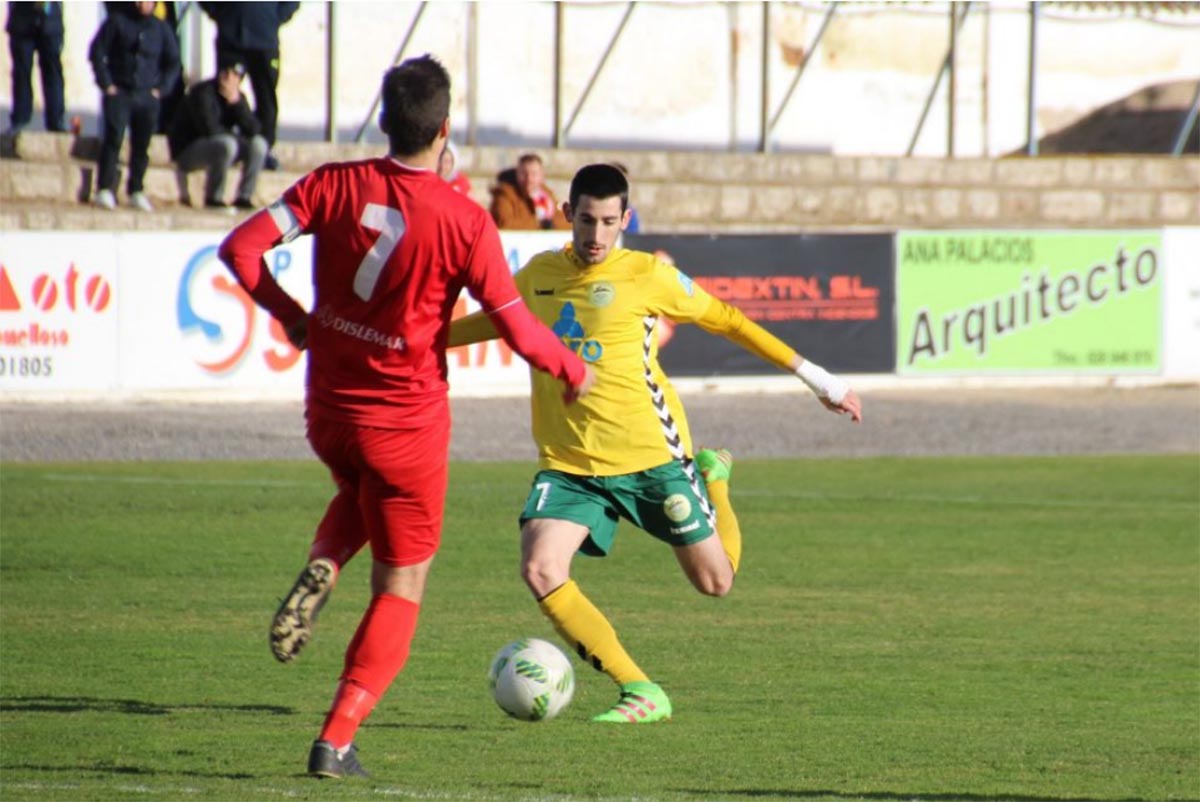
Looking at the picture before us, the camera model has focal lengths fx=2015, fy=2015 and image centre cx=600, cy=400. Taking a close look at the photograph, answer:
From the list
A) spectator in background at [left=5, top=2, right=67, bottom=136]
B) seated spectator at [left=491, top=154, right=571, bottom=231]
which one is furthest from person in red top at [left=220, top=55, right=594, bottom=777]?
spectator in background at [left=5, top=2, right=67, bottom=136]

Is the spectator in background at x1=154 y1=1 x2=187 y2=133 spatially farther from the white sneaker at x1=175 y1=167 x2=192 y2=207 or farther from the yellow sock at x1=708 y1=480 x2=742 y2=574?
the yellow sock at x1=708 y1=480 x2=742 y2=574

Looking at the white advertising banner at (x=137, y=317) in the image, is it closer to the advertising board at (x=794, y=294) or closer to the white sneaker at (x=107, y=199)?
the white sneaker at (x=107, y=199)

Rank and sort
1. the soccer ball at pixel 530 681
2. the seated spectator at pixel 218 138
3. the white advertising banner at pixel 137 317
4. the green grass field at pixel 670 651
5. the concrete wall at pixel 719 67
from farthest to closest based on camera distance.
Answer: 1. the concrete wall at pixel 719 67
2. the seated spectator at pixel 218 138
3. the white advertising banner at pixel 137 317
4. the soccer ball at pixel 530 681
5. the green grass field at pixel 670 651

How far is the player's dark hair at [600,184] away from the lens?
693 centimetres

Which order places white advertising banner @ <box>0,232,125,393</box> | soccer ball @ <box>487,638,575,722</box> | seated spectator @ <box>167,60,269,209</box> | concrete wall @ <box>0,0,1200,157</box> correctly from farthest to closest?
concrete wall @ <box>0,0,1200,157</box>, seated spectator @ <box>167,60,269,209</box>, white advertising banner @ <box>0,232,125,393</box>, soccer ball @ <box>487,638,575,722</box>

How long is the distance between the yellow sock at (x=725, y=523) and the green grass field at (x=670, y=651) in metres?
0.54

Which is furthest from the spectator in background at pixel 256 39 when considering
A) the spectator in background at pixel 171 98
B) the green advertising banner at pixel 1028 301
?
the green advertising banner at pixel 1028 301

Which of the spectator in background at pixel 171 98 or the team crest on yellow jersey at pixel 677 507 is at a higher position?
the spectator in background at pixel 171 98

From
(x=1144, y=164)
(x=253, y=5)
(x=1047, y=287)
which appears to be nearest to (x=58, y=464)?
(x=253, y=5)

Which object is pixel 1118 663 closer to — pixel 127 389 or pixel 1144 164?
pixel 127 389

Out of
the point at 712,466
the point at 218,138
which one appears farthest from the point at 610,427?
the point at 218,138

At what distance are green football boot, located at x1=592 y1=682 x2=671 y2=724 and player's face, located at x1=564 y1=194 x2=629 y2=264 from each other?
155cm

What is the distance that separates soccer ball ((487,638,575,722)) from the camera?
679 cm

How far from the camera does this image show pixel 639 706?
720 cm
